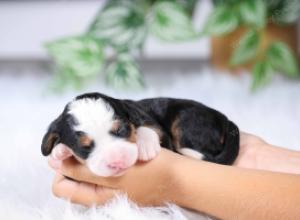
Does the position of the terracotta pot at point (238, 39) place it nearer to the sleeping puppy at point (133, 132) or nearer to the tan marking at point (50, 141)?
the sleeping puppy at point (133, 132)

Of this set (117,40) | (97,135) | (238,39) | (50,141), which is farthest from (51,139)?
(238,39)

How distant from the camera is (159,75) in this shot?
3000 mm

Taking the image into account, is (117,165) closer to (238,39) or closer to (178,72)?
(238,39)

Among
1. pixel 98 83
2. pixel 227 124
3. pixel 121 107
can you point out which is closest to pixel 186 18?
pixel 98 83

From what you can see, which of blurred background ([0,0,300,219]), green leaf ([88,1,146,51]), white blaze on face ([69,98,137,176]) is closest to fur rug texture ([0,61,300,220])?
blurred background ([0,0,300,219])

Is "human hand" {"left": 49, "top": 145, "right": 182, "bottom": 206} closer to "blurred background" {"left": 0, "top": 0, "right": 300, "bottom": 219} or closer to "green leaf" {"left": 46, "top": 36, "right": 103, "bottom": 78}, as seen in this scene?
"blurred background" {"left": 0, "top": 0, "right": 300, "bottom": 219}

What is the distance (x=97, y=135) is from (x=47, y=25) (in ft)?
8.38

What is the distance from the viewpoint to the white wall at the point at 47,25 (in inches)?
134

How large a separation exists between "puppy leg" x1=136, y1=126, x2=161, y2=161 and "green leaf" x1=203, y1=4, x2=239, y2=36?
123cm

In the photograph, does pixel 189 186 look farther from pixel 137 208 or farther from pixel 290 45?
pixel 290 45

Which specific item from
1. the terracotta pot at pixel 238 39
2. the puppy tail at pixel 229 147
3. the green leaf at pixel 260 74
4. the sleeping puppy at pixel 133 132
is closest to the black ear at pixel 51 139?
the sleeping puppy at pixel 133 132

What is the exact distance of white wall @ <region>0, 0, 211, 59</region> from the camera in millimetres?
3401

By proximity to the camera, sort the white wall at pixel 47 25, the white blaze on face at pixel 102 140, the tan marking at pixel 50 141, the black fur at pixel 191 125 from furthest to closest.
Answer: the white wall at pixel 47 25, the black fur at pixel 191 125, the tan marking at pixel 50 141, the white blaze on face at pixel 102 140

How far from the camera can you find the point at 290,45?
2.79 metres
